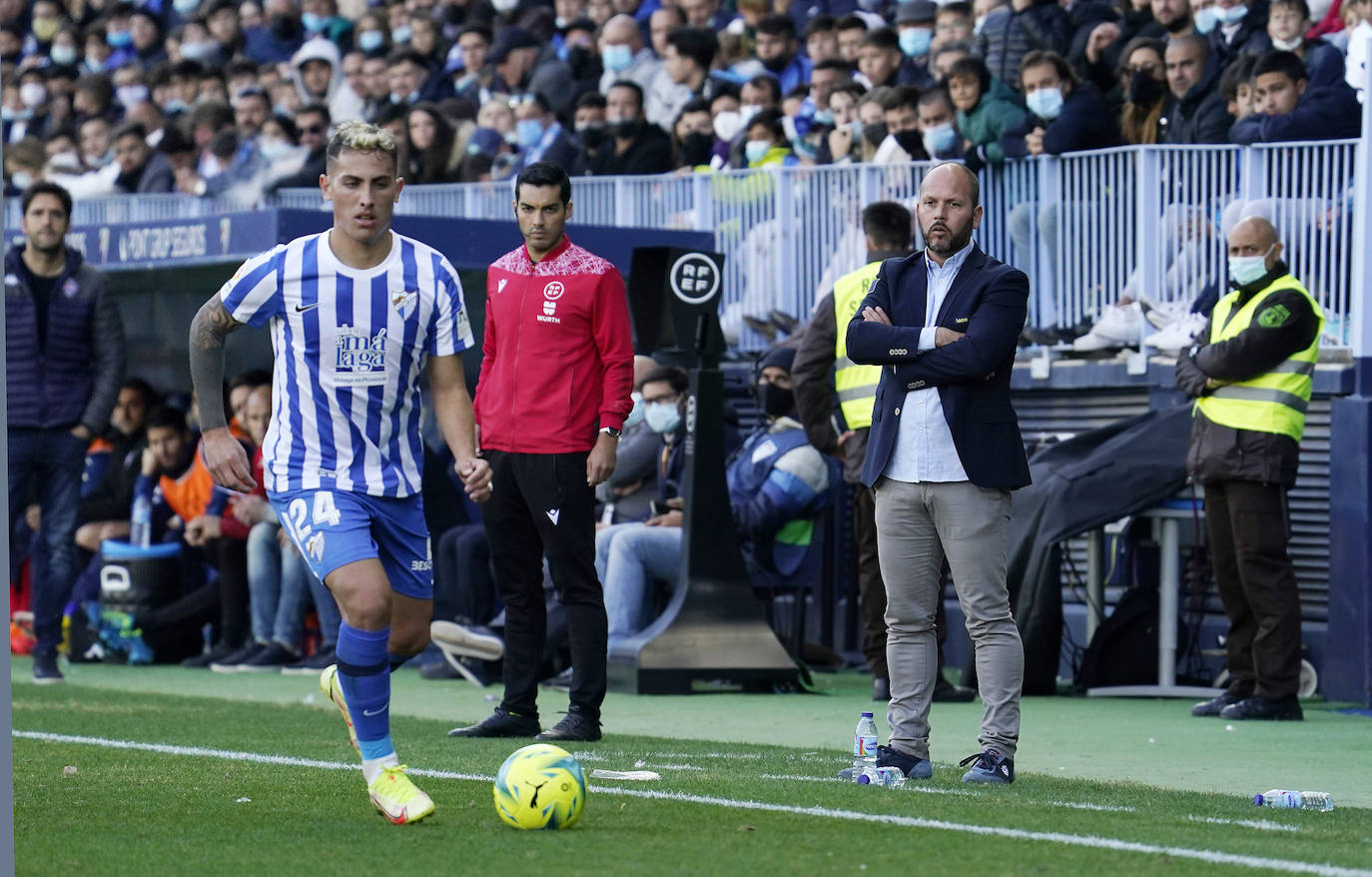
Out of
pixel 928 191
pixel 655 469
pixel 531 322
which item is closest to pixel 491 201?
pixel 655 469

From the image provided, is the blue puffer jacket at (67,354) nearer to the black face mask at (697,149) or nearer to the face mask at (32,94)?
the black face mask at (697,149)

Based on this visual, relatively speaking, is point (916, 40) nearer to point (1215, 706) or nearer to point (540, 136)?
point (540, 136)

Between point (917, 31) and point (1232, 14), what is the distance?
2.92m

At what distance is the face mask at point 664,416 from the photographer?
12336 mm

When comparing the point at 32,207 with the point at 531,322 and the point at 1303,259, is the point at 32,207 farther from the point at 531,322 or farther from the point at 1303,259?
the point at 1303,259

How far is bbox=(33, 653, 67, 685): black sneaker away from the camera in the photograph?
39.8ft

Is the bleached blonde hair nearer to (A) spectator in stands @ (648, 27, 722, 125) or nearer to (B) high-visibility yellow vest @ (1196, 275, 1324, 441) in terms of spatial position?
(B) high-visibility yellow vest @ (1196, 275, 1324, 441)

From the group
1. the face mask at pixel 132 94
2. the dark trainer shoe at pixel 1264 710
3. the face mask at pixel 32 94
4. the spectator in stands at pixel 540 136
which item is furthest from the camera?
the face mask at pixel 32 94

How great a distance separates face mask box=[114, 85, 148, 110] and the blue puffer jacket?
12988mm

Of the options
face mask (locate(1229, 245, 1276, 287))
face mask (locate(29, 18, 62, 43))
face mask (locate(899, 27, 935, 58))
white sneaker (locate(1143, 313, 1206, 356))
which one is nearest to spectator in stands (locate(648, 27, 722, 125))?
face mask (locate(899, 27, 935, 58))

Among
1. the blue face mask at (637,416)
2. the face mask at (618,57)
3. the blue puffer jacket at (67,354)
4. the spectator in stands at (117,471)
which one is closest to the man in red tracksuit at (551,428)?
the blue face mask at (637,416)

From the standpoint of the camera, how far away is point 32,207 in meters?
11.9

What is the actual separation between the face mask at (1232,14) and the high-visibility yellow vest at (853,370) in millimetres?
4450

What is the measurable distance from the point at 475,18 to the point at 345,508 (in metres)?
15.6
